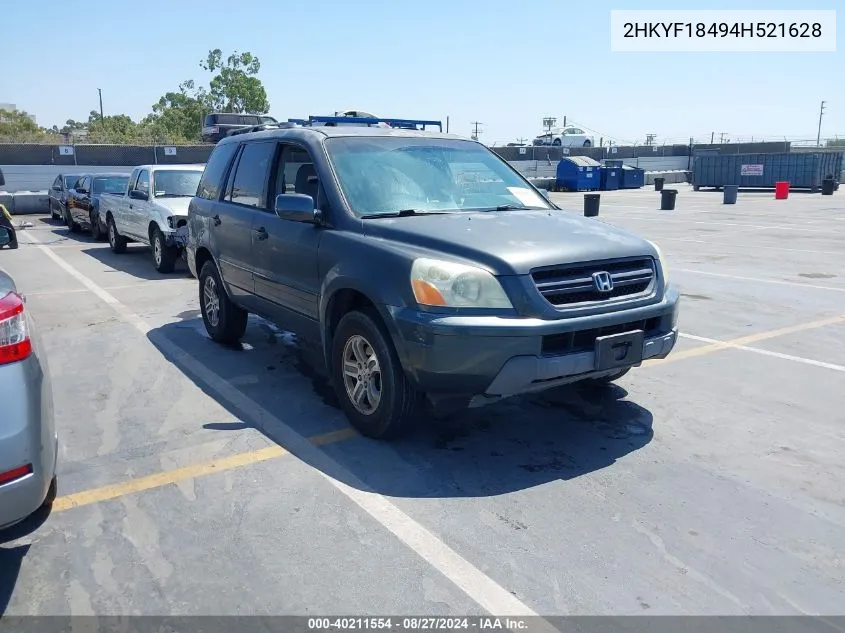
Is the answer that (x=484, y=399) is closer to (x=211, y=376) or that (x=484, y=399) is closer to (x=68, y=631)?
(x=68, y=631)

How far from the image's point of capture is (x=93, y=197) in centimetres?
1611

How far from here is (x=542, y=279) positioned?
393 cm

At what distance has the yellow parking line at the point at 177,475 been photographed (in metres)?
3.72

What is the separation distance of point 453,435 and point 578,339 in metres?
1.08

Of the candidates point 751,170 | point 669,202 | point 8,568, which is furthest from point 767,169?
point 8,568

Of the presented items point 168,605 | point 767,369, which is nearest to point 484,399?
point 168,605

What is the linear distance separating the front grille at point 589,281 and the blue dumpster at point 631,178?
122 feet

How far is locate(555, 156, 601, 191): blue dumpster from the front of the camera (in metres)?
37.5

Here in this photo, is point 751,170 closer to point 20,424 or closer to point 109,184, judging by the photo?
point 109,184

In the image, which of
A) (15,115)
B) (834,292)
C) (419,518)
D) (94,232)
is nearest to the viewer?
(419,518)

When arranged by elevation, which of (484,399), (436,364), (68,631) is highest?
(436,364)

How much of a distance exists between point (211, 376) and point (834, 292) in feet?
26.5

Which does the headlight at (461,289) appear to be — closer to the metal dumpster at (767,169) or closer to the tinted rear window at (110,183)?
the tinted rear window at (110,183)

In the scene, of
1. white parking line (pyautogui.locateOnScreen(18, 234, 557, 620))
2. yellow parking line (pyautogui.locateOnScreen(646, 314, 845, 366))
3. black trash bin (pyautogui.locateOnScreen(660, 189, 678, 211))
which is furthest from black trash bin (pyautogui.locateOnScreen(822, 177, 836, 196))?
white parking line (pyautogui.locateOnScreen(18, 234, 557, 620))
